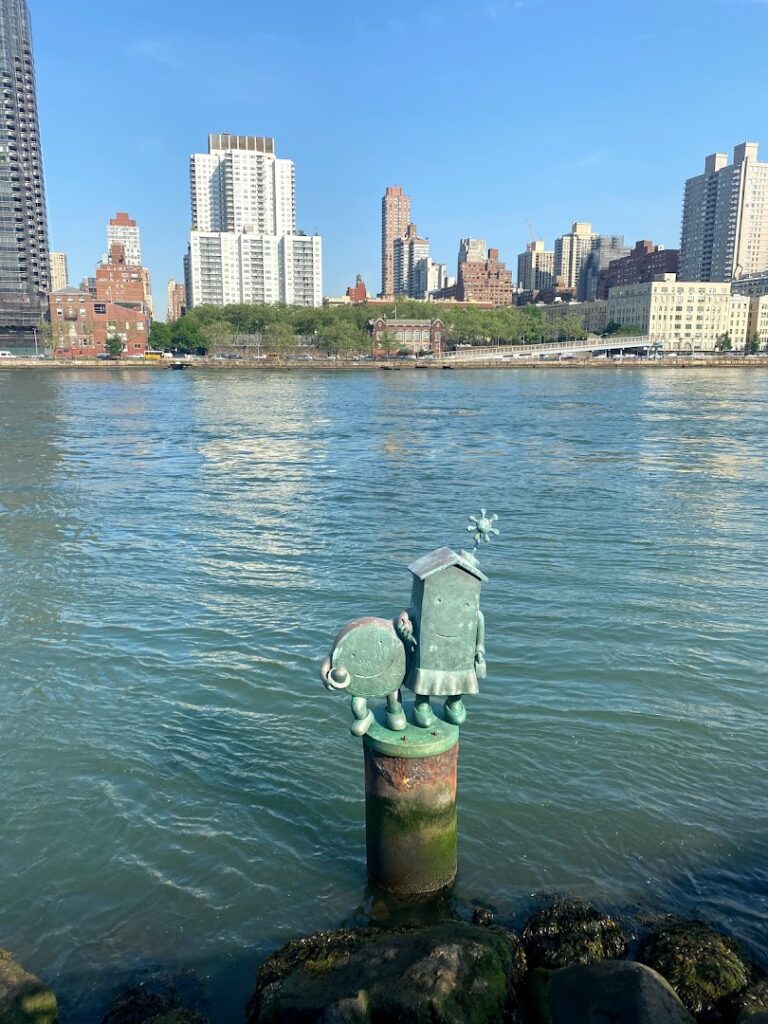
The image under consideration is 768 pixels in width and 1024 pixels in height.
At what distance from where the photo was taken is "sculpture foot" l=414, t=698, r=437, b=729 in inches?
203

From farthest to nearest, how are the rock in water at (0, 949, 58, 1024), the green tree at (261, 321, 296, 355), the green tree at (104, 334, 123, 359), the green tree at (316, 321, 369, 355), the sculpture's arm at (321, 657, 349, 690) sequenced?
1. the green tree at (316, 321, 369, 355)
2. the green tree at (261, 321, 296, 355)
3. the green tree at (104, 334, 123, 359)
4. the sculpture's arm at (321, 657, 349, 690)
5. the rock in water at (0, 949, 58, 1024)

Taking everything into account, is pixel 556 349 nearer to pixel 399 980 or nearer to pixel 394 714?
pixel 394 714

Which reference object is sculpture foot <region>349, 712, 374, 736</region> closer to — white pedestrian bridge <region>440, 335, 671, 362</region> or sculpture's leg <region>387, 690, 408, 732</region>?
sculpture's leg <region>387, 690, 408, 732</region>

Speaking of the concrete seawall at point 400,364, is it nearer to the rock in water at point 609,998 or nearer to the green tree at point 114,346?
the green tree at point 114,346

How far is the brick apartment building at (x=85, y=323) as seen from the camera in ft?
435

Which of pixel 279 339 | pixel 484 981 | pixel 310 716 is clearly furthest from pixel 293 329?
pixel 484 981

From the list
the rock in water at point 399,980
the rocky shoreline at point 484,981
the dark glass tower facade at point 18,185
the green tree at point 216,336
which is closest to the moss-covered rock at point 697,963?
the rocky shoreline at point 484,981

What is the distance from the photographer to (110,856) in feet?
20.4

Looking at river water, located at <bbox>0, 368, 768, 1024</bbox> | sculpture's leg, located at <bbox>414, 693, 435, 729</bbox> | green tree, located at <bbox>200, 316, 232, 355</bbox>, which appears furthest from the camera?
green tree, located at <bbox>200, 316, 232, 355</bbox>

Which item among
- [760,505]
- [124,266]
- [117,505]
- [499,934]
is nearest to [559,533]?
[760,505]

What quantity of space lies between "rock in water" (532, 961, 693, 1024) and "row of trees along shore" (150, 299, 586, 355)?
142 m

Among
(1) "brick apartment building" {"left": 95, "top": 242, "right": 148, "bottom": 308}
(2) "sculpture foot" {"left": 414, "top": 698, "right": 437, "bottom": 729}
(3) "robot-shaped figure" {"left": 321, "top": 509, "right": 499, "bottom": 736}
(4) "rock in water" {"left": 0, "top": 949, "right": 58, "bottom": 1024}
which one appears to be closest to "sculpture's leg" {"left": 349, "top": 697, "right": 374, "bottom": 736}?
(3) "robot-shaped figure" {"left": 321, "top": 509, "right": 499, "bottom": 736}

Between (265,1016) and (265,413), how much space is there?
1938 inches

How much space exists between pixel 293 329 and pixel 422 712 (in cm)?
15055
